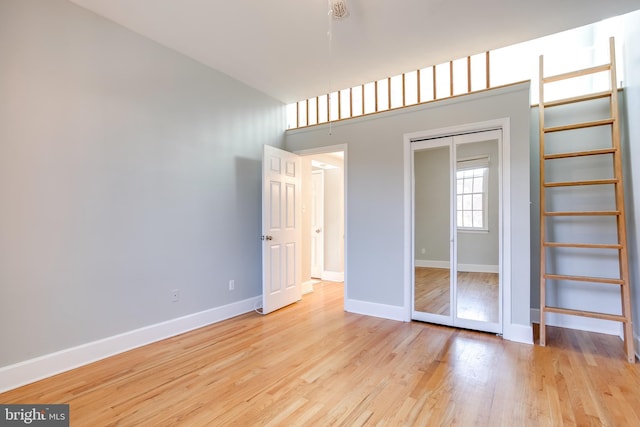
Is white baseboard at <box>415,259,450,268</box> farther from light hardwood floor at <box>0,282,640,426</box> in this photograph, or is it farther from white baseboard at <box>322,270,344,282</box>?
white baseboard at <box>322,270,344,282</box>

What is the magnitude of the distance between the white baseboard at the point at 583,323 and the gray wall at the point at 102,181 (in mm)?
3569

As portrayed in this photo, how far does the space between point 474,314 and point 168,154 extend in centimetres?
351

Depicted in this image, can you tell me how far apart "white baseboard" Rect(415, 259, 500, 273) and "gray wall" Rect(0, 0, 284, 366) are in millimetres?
2201

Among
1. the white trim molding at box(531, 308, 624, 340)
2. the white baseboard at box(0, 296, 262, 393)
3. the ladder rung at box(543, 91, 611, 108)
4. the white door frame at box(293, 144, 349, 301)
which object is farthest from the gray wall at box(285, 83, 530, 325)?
the white baseboard at box(0, 296, 262, 393)

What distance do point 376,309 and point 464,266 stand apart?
1119mm

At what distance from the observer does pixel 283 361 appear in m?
2.47

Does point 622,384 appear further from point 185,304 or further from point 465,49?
point 185,304

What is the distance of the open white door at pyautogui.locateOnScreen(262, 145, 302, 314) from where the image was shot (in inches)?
145

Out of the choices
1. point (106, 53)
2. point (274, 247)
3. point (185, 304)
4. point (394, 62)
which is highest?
point (394, 62)

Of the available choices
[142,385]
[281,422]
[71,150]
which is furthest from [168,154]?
[281,422]

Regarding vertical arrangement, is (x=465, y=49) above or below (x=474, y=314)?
above

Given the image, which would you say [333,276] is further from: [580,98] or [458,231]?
[580,98]

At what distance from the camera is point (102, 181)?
2.50 m

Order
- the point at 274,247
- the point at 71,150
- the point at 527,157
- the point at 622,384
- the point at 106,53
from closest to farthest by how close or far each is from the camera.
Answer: the point at 622,384 < the point at 71,150 < the point at 106,53 < the point at 527,157 < the point at 274,247
